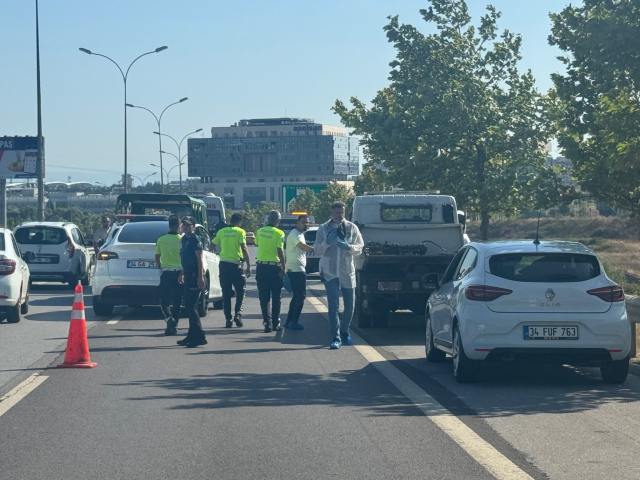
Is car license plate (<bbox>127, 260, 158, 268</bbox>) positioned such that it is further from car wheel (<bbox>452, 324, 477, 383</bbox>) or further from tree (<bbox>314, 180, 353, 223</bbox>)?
tree (<bbox>314, 180, 353, 223</bbox>)

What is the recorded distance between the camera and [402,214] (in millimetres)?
19516

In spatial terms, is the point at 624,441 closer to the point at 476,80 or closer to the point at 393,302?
the point at 393,302

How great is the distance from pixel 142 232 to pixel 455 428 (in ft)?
39.1

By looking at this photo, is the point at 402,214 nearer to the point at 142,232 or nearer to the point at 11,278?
the point at 142,232

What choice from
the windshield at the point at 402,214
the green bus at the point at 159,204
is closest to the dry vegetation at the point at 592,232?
the green bus at the point at 159,204

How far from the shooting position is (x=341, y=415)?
8273mm

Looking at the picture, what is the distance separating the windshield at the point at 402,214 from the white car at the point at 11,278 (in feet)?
21.4

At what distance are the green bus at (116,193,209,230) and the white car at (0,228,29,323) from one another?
16518 millimetres

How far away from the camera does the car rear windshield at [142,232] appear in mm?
18484

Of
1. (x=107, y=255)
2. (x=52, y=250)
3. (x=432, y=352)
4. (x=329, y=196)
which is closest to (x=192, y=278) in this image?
(x=432, y=352)

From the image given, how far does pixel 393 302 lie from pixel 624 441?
875 centimetres

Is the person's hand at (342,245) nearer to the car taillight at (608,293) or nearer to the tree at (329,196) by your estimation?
the car taillight at (608,293)

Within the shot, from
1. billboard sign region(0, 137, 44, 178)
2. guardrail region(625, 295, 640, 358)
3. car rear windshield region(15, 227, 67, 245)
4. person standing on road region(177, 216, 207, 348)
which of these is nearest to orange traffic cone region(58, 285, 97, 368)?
person standing on road region(177, 216, 207, 348)

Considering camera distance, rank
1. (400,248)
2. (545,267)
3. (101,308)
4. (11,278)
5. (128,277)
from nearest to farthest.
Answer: (545,267) → (11,278) → (400,248) → (128,277) → (101,308)
